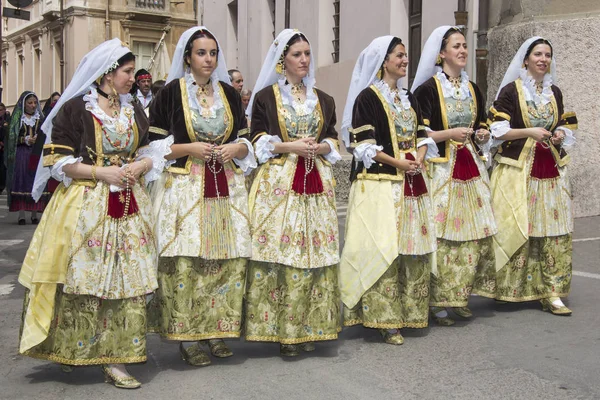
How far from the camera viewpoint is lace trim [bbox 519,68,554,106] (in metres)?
6.76

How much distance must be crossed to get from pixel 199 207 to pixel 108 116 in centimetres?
80

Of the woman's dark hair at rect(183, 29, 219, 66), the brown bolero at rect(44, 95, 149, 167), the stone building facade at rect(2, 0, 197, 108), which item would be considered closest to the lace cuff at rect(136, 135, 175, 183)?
the brown bolero at rect(44, 95, 149, 167)

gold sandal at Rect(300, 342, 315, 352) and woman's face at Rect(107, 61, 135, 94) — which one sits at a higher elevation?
woman's face at Rect(107, 61, 135, 94)

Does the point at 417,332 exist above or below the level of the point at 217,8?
below

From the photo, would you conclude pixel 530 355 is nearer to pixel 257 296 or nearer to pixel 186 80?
pixel 257 296

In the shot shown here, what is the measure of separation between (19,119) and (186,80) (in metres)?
9.31

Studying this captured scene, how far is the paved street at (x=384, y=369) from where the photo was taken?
4766 mm

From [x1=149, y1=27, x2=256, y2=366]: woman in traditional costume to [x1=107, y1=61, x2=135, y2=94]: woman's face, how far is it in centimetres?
39

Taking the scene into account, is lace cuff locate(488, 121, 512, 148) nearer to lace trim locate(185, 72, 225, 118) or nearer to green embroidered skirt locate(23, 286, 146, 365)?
lace trim locate(185, 72, 225, 118)

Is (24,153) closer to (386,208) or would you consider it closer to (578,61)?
(578,61)

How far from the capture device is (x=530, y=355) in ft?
18.0

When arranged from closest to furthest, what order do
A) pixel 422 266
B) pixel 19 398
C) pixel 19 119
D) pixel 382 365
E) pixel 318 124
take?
pixel 19 398, pixel 382 365, pixel 318 124, pixel 422 266, pixel 19 119

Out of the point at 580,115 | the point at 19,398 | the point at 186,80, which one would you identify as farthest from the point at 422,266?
the point at 580,115

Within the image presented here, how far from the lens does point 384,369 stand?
17.1 feet
